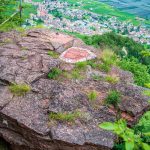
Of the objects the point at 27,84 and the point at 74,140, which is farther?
the point at 27,84

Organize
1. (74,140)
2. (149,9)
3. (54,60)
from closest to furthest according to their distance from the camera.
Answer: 1. (74,140)
2. (54,60)
3. (149,9)

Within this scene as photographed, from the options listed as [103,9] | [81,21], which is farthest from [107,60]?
[103,9]

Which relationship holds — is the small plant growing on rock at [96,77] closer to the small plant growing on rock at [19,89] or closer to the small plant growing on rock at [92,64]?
the small plant growing on rock at [92,64]

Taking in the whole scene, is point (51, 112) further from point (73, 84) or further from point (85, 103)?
point (73, 84)

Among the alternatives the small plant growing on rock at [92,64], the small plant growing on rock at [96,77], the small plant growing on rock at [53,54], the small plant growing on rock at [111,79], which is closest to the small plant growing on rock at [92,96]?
the small plant growing on rock at [96,77]

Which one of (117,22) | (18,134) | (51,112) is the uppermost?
(51,112)

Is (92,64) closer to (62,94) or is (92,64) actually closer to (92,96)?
(92,96)

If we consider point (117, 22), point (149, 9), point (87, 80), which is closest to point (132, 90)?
point (87, 80)
